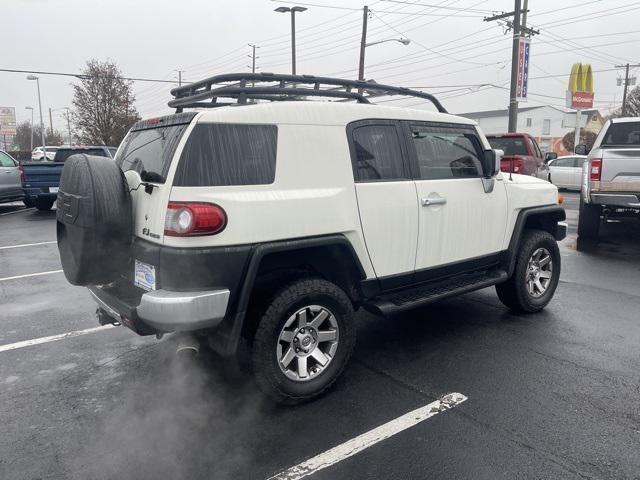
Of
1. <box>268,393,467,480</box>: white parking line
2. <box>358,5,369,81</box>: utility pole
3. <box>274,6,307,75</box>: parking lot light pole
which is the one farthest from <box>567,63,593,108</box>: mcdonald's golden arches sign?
<box>268,393,467,480</box>: white parking line

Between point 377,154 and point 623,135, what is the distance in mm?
6578

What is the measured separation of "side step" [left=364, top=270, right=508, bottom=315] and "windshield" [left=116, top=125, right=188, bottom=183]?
1690mm

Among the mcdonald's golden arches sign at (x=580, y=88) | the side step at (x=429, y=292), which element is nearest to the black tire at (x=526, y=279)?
the side step at (x=429, y=292)

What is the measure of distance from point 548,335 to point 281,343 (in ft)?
8.58

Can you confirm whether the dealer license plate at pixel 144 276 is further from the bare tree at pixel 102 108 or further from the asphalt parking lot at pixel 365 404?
the bare tree at pixel 102 108

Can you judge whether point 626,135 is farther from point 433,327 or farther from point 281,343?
point 281,343

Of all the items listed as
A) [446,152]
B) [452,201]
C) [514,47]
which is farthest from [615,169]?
[514,47]

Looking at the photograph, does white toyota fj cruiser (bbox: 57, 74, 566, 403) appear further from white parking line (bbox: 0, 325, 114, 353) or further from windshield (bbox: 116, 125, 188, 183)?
white parking line (bbox: 0, 325, 114, 353)

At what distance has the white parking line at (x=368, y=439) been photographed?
2.65 m

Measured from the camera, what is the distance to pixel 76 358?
162 inches

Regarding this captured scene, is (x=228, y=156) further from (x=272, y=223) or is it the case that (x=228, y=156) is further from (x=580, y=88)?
(x=580, y=88)

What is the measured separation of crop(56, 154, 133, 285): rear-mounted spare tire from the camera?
3.03 m

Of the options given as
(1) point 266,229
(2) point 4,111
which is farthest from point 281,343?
(2) point 4,111

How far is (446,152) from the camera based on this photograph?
4.19 meters
